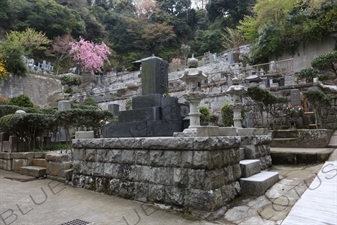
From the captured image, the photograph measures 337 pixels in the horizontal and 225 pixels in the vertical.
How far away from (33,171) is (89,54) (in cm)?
2572

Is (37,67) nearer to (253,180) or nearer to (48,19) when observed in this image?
(48,19)

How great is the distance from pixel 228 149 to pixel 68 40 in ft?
96.3

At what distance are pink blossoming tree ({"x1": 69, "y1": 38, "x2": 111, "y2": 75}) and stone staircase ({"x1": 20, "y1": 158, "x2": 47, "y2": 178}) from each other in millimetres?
24770

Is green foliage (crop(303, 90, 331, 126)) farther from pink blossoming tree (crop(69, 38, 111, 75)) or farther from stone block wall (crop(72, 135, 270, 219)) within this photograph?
pink blossoming tree (crop(69, 38, 111, 75))

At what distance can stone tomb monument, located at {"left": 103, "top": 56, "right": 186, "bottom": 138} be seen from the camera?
4715 millimetres

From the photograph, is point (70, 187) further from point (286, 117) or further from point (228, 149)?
point (286, 117)

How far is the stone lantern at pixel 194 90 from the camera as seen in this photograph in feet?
13.4

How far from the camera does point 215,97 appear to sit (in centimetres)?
1424

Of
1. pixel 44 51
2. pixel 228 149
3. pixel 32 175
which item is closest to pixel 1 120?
pixel 32 175

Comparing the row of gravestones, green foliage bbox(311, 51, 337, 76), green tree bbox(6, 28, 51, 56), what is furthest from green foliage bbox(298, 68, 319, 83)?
green tree bbox(6, 28, 51, 56)

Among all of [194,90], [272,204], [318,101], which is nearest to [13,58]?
[194,90]

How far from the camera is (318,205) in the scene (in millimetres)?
2705

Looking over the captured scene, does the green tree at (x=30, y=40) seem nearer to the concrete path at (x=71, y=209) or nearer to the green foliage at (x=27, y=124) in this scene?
the green foliage at (x=27, y=124)

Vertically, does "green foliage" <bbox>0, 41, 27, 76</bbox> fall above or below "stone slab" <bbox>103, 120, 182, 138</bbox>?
above
